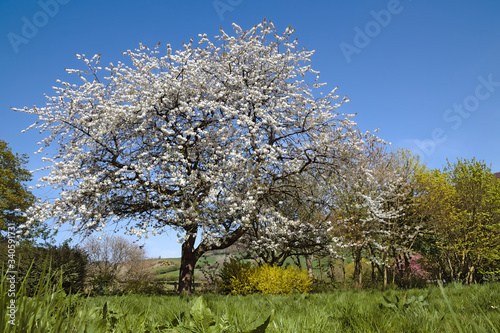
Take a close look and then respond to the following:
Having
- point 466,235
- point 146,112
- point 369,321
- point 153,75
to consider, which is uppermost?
point 153,75

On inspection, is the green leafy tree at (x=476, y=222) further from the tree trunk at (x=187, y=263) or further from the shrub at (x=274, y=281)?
the tree trunk at (x=187, y=263)

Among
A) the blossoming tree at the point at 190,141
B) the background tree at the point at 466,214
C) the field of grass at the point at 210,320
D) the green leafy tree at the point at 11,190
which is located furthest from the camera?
the green leafy tree at the point at 11,190

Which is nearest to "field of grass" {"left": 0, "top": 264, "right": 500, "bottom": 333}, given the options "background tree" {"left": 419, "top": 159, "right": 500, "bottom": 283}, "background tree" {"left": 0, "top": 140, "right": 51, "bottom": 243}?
"background tree" {"left": 419, "top": 159, "right": 500, "bottom": 283}

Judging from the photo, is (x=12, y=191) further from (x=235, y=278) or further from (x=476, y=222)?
(x=476, y=222)

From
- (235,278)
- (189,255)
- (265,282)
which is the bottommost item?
(265,282)

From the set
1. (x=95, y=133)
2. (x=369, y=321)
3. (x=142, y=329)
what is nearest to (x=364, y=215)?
(x=95, y=133)

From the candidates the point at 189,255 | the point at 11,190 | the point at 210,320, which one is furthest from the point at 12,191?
the point at 210,320

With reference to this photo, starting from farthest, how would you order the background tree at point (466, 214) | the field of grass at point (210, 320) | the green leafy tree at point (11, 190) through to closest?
1. the green leafy tree at point (11, 190)
2. the background tree at point (466, 214)
3. the field of grass at point (210, 320)

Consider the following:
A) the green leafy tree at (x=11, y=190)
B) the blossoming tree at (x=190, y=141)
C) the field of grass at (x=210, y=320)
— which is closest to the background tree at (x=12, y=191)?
the green leafy tree at (x=11, y=190)

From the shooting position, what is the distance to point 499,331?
1.74m

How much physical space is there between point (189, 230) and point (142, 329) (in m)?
8.95

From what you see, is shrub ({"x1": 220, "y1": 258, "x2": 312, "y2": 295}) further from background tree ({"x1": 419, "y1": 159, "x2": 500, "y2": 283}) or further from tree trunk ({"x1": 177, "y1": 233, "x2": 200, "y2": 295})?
background tree ({"x1": 419, "y1": 159, "x2": 500, "y2": 283})

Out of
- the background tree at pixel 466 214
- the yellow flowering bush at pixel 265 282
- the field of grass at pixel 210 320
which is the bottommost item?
the yellow flowering bush at pixel 265 282

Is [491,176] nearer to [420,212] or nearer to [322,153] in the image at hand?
[420,212]
